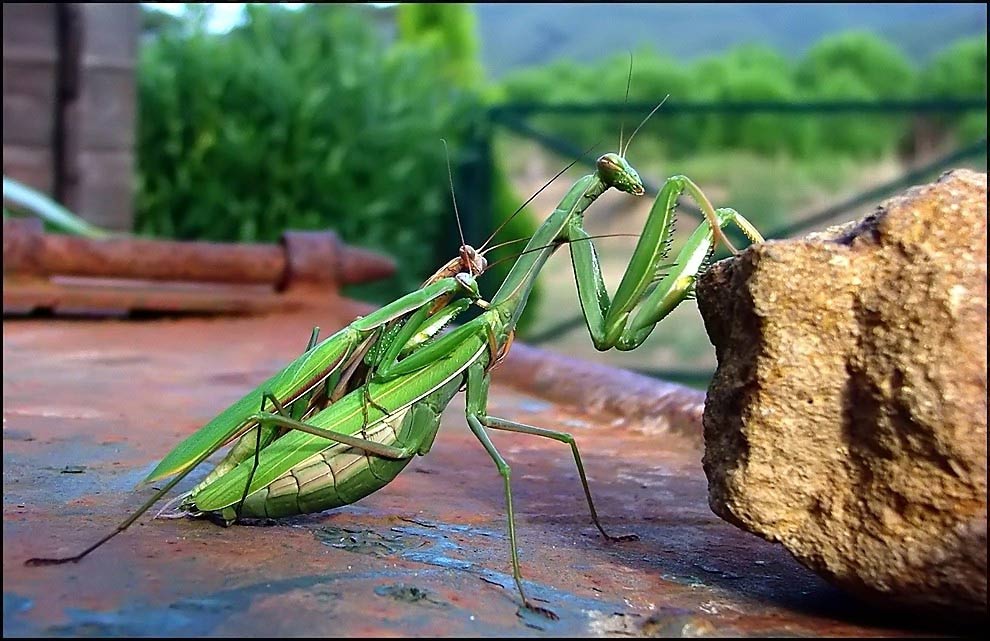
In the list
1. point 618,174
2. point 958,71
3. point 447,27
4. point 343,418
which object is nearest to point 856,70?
point 958,71

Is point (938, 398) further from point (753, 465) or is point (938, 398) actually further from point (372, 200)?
point (372, 200)

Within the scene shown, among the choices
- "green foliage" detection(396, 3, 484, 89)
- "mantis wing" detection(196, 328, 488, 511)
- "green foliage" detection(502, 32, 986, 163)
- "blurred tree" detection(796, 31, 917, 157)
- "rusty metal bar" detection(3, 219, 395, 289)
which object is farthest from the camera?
"blurred tree" detection(796, 31, 917, 157)

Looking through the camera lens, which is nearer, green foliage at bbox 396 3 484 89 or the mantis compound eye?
the mantis compound eye

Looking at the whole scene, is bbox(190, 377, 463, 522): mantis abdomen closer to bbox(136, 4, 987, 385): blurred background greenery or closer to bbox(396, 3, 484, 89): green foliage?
bbox(136, 4, 987, 385): blurred background greenery

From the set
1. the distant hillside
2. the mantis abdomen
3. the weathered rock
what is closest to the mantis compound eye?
the mantis abdomen

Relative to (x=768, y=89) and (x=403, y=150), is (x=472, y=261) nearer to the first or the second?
(x=403, y=150)

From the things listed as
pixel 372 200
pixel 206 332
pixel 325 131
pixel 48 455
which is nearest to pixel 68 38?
pixel 325 131
